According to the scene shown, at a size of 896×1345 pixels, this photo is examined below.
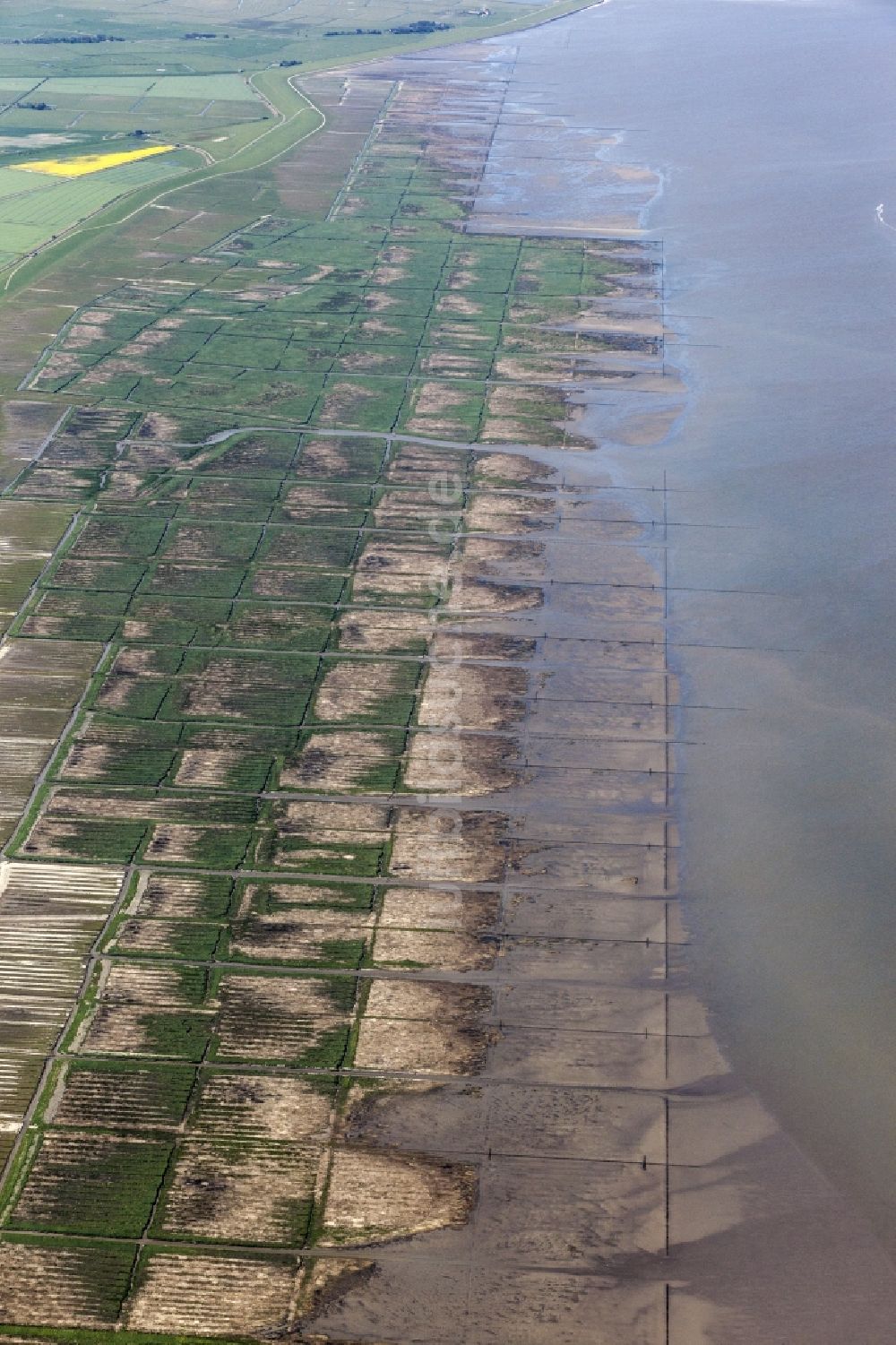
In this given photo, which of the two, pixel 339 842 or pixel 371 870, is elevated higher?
pixel 339 842

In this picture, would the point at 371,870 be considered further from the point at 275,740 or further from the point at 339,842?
the point at 275,740

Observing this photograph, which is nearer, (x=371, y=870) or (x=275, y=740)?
(x=371, y=870)

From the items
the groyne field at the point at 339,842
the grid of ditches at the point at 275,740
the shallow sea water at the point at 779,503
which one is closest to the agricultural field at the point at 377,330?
the grid of ditches at the point at 275,740

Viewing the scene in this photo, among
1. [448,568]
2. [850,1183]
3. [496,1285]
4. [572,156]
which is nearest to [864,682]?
[448,568]

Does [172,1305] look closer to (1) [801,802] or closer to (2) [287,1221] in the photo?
(2) [287,1221]

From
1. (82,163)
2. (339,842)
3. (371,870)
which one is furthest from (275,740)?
(82,163)

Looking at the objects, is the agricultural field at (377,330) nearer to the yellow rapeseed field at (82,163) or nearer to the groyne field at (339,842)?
the groyne field at (339,842)

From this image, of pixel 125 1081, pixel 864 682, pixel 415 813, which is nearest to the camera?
pixel 125 1081
